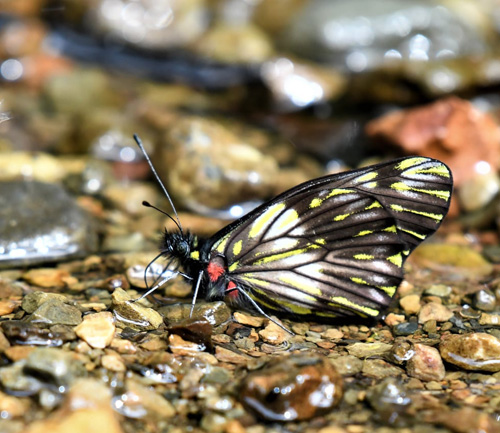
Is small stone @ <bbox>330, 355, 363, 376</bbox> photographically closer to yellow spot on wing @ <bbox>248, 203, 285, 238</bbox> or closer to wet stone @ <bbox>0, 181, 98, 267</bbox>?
yellow spot on wing @ <bbox>248, 203, 285, 238</bbox>

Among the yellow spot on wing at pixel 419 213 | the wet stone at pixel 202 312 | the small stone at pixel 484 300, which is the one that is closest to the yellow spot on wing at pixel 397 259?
the yellow spot on wing at pixel 419 213

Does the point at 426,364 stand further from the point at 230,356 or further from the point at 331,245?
the point at 230,356

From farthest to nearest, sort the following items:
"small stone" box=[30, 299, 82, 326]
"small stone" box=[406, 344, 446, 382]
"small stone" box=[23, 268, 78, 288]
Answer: "small stone" box=[23, 268, 78, 288]
"small stone" box=[30, 299, 82, 326]
"small stone" box=[406, 344, 446, 382]

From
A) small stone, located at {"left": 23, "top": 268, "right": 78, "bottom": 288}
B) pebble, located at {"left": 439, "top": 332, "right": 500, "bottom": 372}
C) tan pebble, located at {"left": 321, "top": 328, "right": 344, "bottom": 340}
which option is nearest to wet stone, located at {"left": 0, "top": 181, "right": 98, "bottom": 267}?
small stone, located at {"left": 23, "top": 268, "right": 78, "bottom": 288}

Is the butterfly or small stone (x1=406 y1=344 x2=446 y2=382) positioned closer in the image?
small stone (x1=406 y1=344 x2=446 y2=382)

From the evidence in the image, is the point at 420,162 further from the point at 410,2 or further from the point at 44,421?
the point at 410,2

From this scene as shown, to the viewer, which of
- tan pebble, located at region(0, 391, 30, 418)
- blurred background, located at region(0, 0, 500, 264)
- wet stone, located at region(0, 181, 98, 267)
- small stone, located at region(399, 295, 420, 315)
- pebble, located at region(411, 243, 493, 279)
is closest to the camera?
tan pebble, located at region(0, 391, 30, 418)
